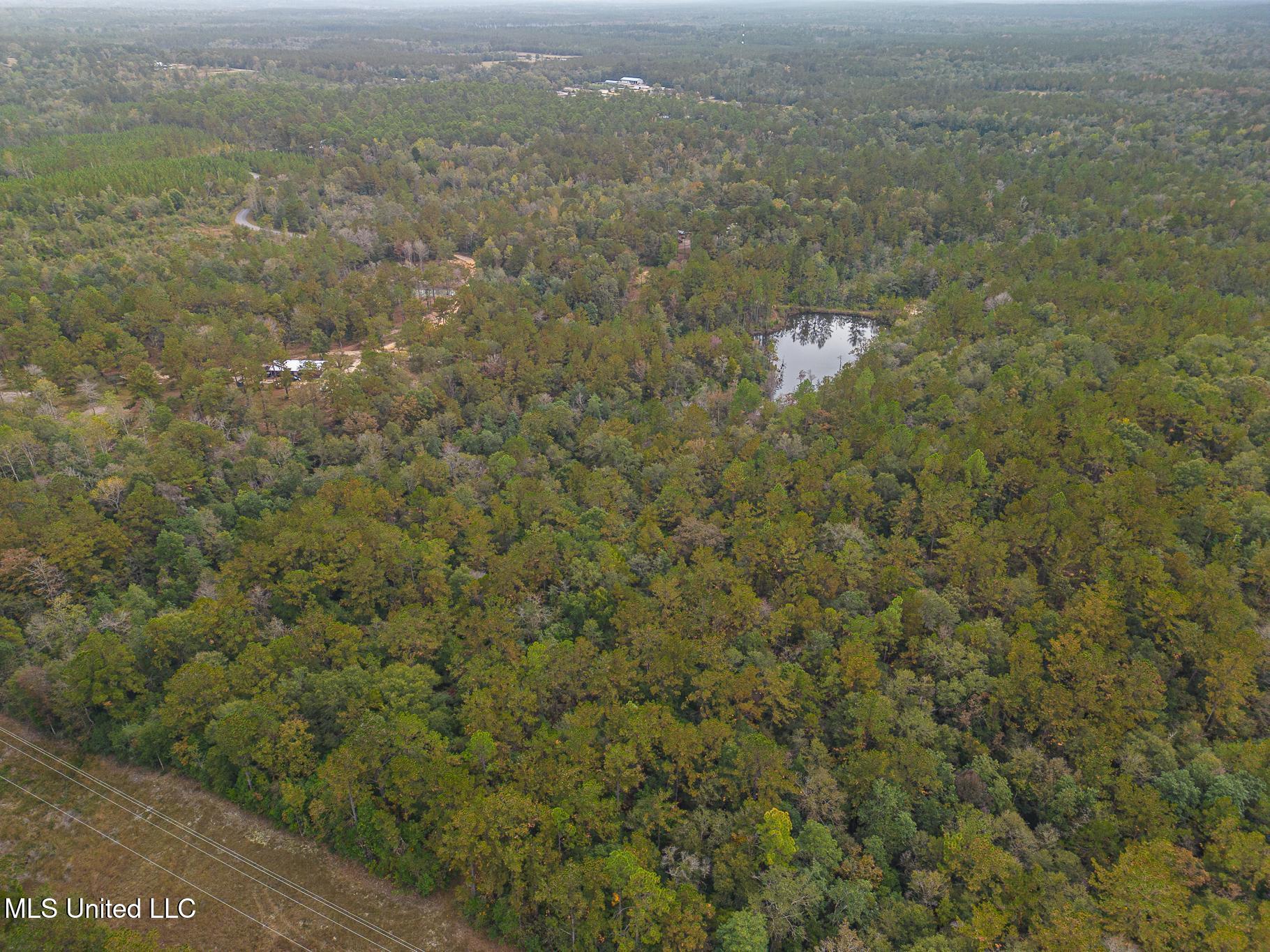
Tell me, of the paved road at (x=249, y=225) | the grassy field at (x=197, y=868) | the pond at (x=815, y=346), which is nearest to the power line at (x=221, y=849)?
the grassy field at (x=197, y=868)

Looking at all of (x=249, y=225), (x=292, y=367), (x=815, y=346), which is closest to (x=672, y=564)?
(x=292, y=367)

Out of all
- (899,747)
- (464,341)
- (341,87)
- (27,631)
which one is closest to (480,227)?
(464,341)

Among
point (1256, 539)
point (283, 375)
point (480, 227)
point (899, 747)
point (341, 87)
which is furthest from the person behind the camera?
point (341, 87)

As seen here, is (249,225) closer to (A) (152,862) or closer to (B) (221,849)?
(A) (152,862)

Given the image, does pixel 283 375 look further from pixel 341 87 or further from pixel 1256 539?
pixel 341 87

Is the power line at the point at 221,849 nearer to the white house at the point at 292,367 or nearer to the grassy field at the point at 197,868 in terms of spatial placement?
the grassy field at the point at 197,868

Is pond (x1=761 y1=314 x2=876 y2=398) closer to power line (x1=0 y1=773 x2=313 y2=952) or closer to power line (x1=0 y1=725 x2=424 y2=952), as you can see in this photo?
power line (x1=0 y1=725 x2=424 y2=952)

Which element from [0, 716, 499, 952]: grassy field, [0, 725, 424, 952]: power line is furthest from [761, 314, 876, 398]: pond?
[0, 725, 424, 952]: power line
